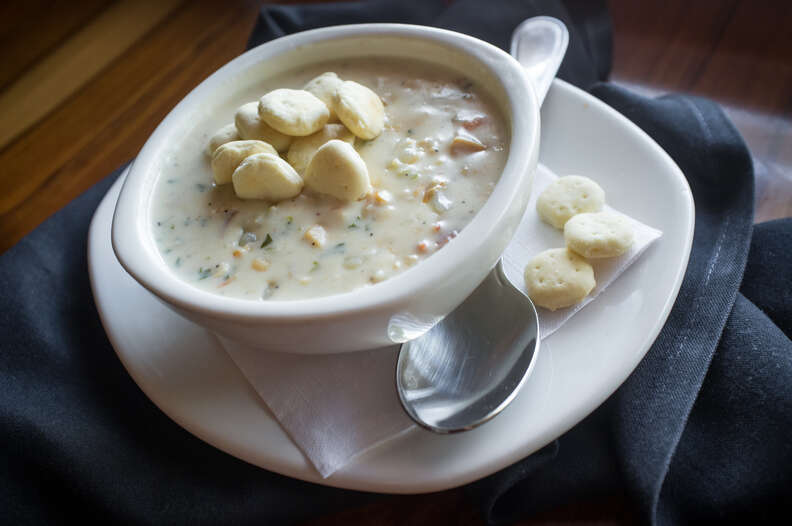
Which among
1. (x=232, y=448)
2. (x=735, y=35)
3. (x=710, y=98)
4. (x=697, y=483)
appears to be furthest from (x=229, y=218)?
(x=735, y=35)

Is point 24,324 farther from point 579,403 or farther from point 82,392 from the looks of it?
point 579,403

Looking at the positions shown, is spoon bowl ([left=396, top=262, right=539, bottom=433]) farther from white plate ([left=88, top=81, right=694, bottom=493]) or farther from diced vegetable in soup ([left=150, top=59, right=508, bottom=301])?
diced vegetable in soup ([left=150, top=59, right=508, bottom=301])

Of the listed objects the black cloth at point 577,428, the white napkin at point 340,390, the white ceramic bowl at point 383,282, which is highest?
the white ceramic bowl at point 383,282

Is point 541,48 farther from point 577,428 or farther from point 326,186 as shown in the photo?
point 577,428

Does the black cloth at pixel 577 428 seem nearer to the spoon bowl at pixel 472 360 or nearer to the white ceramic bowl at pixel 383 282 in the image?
the spoon bowl at pixel 472 360

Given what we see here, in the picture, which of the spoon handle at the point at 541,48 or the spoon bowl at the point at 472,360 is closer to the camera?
the spoon bowl at the point at 472,360

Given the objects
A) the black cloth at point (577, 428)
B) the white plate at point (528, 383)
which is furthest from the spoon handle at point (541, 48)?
the black cloth at point (577, 428)

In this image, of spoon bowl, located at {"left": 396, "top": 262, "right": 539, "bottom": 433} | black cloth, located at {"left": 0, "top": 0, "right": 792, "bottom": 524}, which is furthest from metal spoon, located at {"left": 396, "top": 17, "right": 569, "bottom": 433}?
black cloth, located at {"left": 0, "top": 0, "right": 792, "bottom": 524}

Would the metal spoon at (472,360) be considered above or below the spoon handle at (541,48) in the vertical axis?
below
